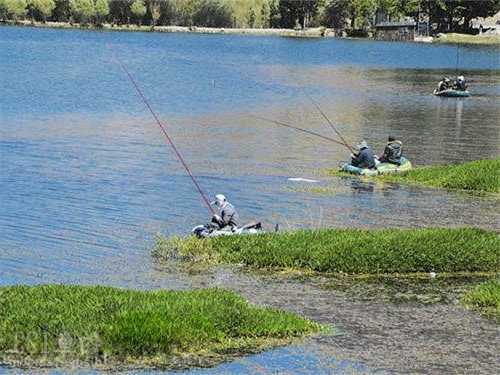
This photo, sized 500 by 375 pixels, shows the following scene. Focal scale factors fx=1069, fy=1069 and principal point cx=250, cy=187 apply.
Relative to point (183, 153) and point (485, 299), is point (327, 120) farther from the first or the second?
point (485, 299)

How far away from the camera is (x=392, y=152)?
46062mm

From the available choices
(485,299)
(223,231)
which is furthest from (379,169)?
(485,299)

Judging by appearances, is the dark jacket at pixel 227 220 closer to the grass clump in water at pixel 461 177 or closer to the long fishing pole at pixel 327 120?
the grass clump in water at pixel 461 177

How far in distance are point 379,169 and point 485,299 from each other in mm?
21886

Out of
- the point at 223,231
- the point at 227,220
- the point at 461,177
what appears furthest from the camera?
the point at 461,177

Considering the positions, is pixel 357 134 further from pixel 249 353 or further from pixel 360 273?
pixel 249 353

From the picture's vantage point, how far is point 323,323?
22125 millimetres

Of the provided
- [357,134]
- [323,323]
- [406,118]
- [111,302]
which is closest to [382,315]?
[323,323]

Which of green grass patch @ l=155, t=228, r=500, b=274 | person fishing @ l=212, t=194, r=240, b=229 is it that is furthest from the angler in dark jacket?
green grass patch @ l=155, t=228, r=500, b=274

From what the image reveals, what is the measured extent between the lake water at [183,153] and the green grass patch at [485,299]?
5.86 m

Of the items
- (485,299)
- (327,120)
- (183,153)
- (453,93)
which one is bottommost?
(453,93)

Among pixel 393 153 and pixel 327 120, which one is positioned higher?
pixel 393 153

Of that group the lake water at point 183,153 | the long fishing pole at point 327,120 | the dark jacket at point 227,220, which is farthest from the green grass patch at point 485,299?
the long fishing pole at point 327,120

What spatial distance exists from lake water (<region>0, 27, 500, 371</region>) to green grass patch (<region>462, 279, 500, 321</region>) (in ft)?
19.2
